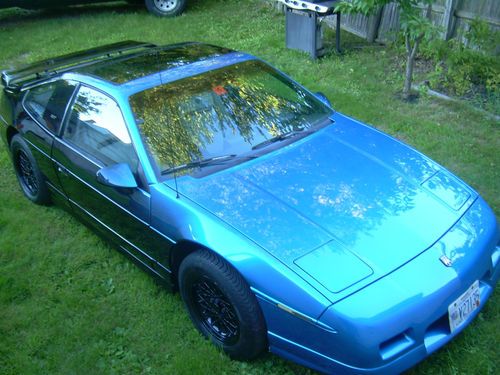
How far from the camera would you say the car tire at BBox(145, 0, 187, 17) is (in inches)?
375

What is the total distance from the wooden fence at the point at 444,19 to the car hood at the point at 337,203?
116 inches

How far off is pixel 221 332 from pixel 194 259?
47cm

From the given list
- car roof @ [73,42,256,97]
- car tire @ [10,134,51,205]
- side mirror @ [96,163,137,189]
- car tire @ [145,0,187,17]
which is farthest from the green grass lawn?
car tire @ [145,0,187,17]

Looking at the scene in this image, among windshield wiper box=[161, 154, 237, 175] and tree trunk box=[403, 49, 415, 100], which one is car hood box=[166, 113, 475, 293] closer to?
windshield wiper box=[161, 154, 237, 175]

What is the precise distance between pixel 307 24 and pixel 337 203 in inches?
188

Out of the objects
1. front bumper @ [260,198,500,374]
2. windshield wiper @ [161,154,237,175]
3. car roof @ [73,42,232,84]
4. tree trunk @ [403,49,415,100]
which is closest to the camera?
front bumper @ [260,198,500,374]

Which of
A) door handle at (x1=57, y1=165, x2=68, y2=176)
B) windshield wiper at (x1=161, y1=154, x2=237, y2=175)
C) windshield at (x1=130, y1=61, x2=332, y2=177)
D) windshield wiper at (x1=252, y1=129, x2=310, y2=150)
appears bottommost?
door handle at (x1=57, y1=165, x2=68, y2=176)

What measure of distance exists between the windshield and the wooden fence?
8.98 feet

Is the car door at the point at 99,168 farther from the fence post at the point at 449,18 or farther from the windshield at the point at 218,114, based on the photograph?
the fence post at the point at 449,18

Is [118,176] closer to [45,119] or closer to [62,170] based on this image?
[62,170]

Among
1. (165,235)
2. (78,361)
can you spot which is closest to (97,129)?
(165,235)

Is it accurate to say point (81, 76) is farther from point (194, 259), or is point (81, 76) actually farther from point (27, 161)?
point (194, 259)

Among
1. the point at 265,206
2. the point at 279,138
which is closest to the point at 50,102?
the point at 279,138

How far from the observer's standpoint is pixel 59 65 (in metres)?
4.25
